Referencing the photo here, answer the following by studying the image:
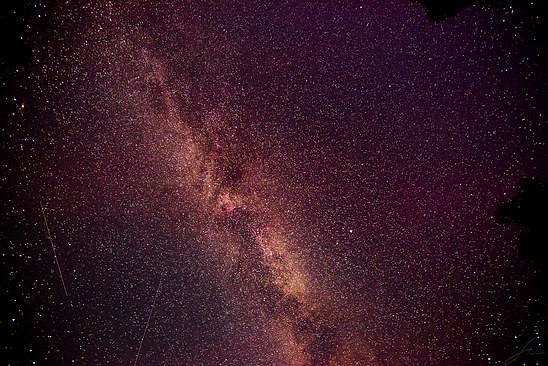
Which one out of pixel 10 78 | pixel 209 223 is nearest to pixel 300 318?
pixel 209 223

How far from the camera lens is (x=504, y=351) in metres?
2.28

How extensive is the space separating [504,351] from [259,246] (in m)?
2.58

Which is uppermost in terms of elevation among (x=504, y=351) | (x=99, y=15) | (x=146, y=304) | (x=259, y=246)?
(x=99, y=15)

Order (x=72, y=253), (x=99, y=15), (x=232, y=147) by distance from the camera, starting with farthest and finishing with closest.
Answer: (x=72, y=253)
(x=232, y=147)
(x=99, y=15)

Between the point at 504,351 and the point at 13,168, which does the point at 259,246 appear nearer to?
the point at 13,168

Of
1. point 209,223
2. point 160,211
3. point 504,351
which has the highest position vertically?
point 160,211

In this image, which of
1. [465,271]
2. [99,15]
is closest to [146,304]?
[99,15]

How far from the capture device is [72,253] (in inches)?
85.4

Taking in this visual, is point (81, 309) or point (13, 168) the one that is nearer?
point (13, 168)

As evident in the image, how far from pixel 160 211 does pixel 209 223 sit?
436 mm

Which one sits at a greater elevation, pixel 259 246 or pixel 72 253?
pixel 72 253

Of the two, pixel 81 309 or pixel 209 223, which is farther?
pixel 81 309

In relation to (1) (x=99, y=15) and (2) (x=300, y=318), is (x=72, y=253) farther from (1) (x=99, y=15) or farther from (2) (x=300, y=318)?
(2) (x=300, y=318)

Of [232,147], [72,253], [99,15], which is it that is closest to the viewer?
[99,15]
